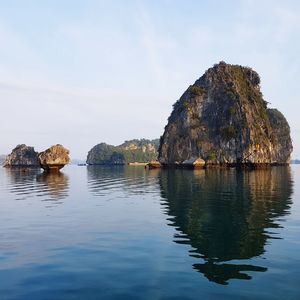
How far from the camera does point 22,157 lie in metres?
183

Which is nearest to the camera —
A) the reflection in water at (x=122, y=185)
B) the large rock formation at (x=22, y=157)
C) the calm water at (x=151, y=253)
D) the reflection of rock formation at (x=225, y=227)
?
the calm water at (x=151, y=253)

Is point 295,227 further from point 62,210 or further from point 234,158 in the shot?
point 234,158

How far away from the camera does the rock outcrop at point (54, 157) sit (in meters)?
109

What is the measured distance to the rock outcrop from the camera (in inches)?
4309

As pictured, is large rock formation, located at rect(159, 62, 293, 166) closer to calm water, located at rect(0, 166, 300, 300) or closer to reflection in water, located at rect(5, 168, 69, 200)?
reflection in water, located at rect(5, 168, 69, 200)

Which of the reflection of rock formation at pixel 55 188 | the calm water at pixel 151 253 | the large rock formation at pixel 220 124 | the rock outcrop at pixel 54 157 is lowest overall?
the calm water at pixel 151 253

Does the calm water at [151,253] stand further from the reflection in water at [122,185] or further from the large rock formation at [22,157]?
the large rock formation at [22,157]

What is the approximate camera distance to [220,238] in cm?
1897

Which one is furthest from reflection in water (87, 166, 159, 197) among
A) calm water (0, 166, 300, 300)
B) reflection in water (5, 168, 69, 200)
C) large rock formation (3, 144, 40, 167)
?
large rock formation (3, 144, 40, 167)

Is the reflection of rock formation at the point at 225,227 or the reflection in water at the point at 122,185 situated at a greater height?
the reflection in water at the point at 122,185

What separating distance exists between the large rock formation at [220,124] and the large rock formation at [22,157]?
6691 centimetres

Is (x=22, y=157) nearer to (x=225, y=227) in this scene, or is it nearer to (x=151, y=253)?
(x=225, y=227)

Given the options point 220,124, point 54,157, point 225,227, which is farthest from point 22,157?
point 225,227

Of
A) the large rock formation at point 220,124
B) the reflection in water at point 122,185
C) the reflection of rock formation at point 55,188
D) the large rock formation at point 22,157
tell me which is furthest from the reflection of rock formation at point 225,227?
the large rock formation at point 22,157
